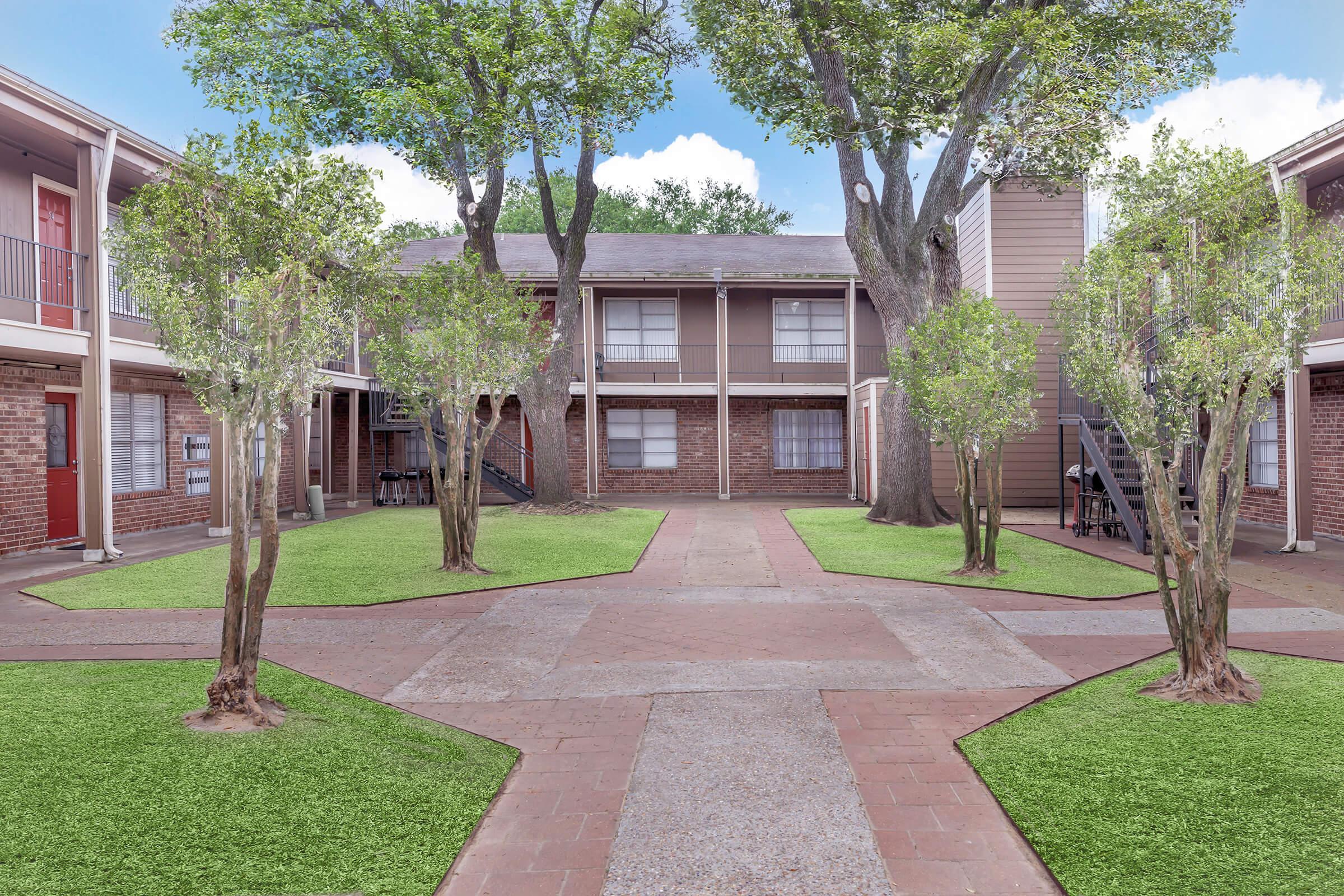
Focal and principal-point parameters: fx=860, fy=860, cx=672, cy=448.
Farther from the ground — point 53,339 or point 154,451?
point 53,339

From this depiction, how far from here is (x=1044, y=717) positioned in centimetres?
429

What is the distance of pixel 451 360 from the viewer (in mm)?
8789

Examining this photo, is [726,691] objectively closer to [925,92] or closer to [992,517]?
[992,517]

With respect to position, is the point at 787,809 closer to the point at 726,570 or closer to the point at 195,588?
→ the point at 726,570

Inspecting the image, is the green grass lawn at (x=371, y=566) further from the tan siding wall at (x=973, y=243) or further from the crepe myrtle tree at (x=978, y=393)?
the tan siding wall at (x=973, y=243)

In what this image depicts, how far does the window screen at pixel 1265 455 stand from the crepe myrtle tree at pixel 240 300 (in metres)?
13.4

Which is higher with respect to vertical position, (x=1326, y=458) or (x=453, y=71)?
(x=453, y=71)

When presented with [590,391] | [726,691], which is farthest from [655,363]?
[726,691]

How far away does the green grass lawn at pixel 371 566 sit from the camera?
7.80m

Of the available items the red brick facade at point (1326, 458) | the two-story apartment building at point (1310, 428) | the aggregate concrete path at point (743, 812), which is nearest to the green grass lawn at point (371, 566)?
the aggregate concrete path at point (743, 812)

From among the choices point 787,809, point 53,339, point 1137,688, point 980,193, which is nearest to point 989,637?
point 1137,688

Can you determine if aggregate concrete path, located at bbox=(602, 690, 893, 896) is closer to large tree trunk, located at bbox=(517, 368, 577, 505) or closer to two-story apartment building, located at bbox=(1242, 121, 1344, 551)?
two-story apartment building, located at bbox=(1242, 121, 1344, 551)

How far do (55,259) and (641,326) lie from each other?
38.8ft

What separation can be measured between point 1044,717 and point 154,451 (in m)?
13.7
